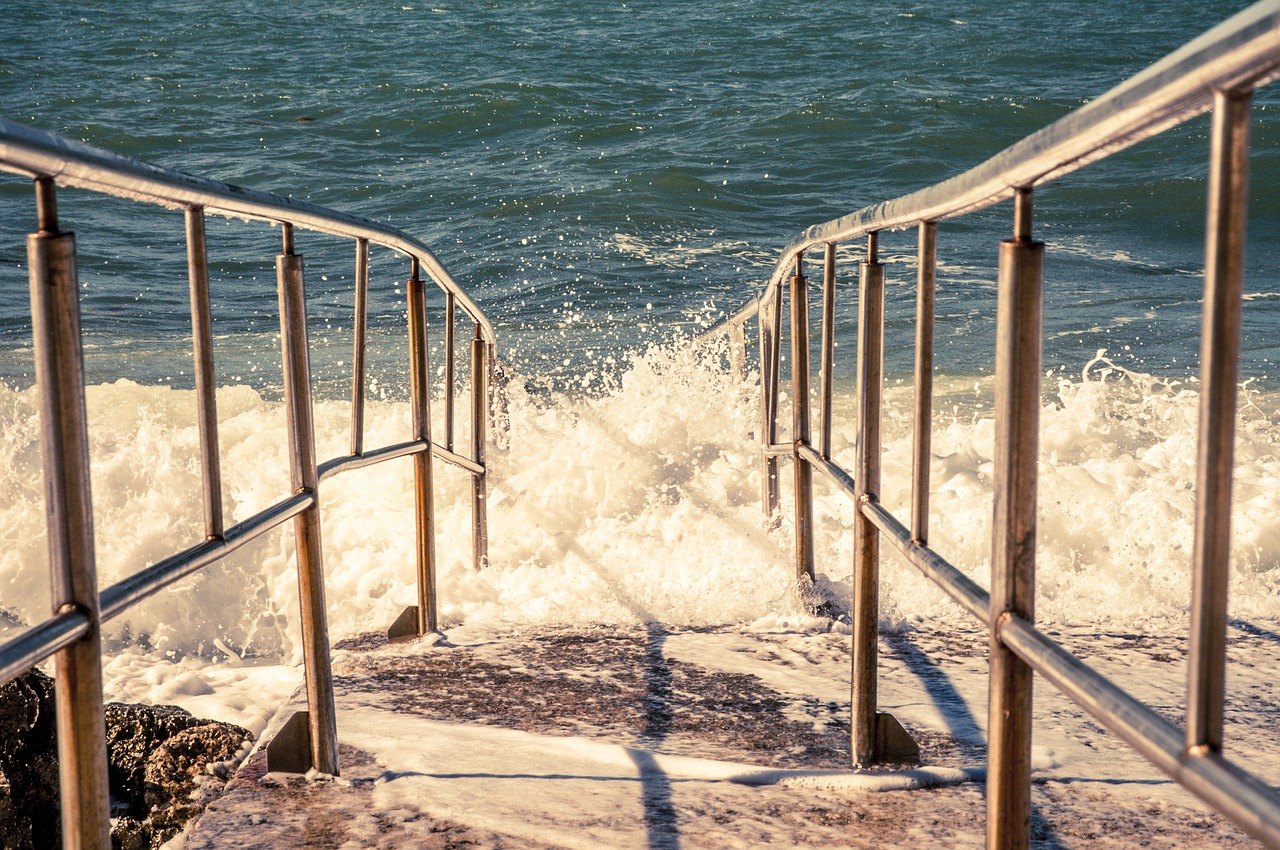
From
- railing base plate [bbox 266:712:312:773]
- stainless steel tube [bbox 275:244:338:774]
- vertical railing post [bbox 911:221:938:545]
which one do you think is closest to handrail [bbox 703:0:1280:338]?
vertical railing post [bbox 911:221:938:545]

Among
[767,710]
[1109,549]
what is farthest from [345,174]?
[767,710]

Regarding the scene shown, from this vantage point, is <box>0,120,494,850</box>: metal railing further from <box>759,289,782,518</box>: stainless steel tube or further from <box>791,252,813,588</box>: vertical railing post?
<box>759,289,782,518</box>: stainless steel tube

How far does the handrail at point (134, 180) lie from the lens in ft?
3.41

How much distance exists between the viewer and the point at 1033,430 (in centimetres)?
124

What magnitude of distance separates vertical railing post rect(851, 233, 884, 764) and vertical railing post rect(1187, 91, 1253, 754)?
47.5 inches

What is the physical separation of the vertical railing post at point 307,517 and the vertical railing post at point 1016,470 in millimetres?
1204

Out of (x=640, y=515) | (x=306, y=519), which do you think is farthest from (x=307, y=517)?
(x=640, y=515)

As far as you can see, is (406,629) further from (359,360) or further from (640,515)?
(640,515)

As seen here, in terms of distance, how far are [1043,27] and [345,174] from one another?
11.6 meters

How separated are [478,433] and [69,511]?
3.10m

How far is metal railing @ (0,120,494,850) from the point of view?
1126mm

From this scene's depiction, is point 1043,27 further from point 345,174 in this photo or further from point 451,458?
point 451,458

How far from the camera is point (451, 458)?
3.62 metres

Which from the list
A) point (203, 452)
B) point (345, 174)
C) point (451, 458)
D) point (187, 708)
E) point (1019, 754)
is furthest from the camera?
point (345, 174)
